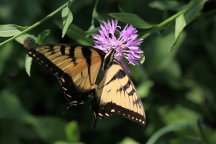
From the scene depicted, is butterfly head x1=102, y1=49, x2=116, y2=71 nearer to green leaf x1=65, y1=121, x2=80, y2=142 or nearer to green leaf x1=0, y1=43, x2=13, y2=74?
green leaf x1=65, y1=121, x2=80, y2=142

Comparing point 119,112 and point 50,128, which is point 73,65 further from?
point 50,128

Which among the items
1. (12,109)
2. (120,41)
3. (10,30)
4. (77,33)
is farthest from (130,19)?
(12,109)

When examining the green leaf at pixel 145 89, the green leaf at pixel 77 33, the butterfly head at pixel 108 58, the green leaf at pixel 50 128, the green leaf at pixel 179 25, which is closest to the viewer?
the green leaf at pixel 179 25

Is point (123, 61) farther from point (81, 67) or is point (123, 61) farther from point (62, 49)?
point (62, 49)

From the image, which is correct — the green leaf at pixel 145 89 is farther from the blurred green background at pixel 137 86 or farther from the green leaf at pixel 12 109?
the green leaf at pixel 12 109

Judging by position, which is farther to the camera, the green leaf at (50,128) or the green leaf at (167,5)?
the green leaf at (50,128)

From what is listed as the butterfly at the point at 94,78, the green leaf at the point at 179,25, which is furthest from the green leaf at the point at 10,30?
the green leaf at the point at 179,25

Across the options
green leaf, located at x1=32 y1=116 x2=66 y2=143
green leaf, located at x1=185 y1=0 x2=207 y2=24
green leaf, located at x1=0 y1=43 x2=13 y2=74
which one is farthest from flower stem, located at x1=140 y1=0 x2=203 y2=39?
green leaf, located at x1=32 y1=116 x2=66 y2=143
